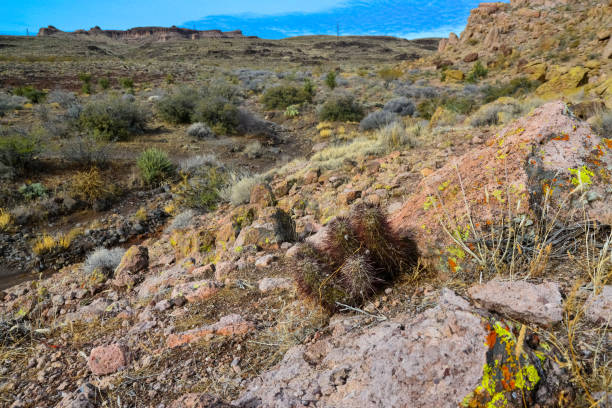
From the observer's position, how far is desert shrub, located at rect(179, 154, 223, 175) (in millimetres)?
9359

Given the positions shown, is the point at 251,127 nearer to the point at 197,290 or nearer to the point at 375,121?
the point at 375,121

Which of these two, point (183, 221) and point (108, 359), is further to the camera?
point (183, 221)

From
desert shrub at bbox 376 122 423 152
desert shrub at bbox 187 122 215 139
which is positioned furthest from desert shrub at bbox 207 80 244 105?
desert shrub at bbox 376 122 423 152

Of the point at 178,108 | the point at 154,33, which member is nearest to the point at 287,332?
the point at 178,108

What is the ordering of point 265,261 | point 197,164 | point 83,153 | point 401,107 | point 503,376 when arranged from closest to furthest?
point 503,376, point 265,261, point 83,153, point 197,164, point 401,107

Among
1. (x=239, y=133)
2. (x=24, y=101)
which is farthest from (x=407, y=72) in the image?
(x=24, y=101)

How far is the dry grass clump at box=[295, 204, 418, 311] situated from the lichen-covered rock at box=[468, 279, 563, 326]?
2.10 ft

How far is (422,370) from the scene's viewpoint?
50.7 inches

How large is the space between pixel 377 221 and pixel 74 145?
9.83 meters

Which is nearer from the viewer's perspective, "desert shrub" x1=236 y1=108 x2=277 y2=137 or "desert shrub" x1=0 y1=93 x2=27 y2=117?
"desert shrub" x1=236 y1=108 x2=277 y2=137

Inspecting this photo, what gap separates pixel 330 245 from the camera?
240 cm

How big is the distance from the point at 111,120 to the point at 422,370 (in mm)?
12909

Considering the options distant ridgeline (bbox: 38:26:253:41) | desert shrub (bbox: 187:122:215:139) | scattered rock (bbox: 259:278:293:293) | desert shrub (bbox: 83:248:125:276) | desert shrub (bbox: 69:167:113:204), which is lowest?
desert shrub (bbox: 83:248:125:276)

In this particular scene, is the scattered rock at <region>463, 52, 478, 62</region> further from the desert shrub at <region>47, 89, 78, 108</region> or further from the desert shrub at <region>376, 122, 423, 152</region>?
the desert shrub at <region>47, 89, 78, 108</region>
